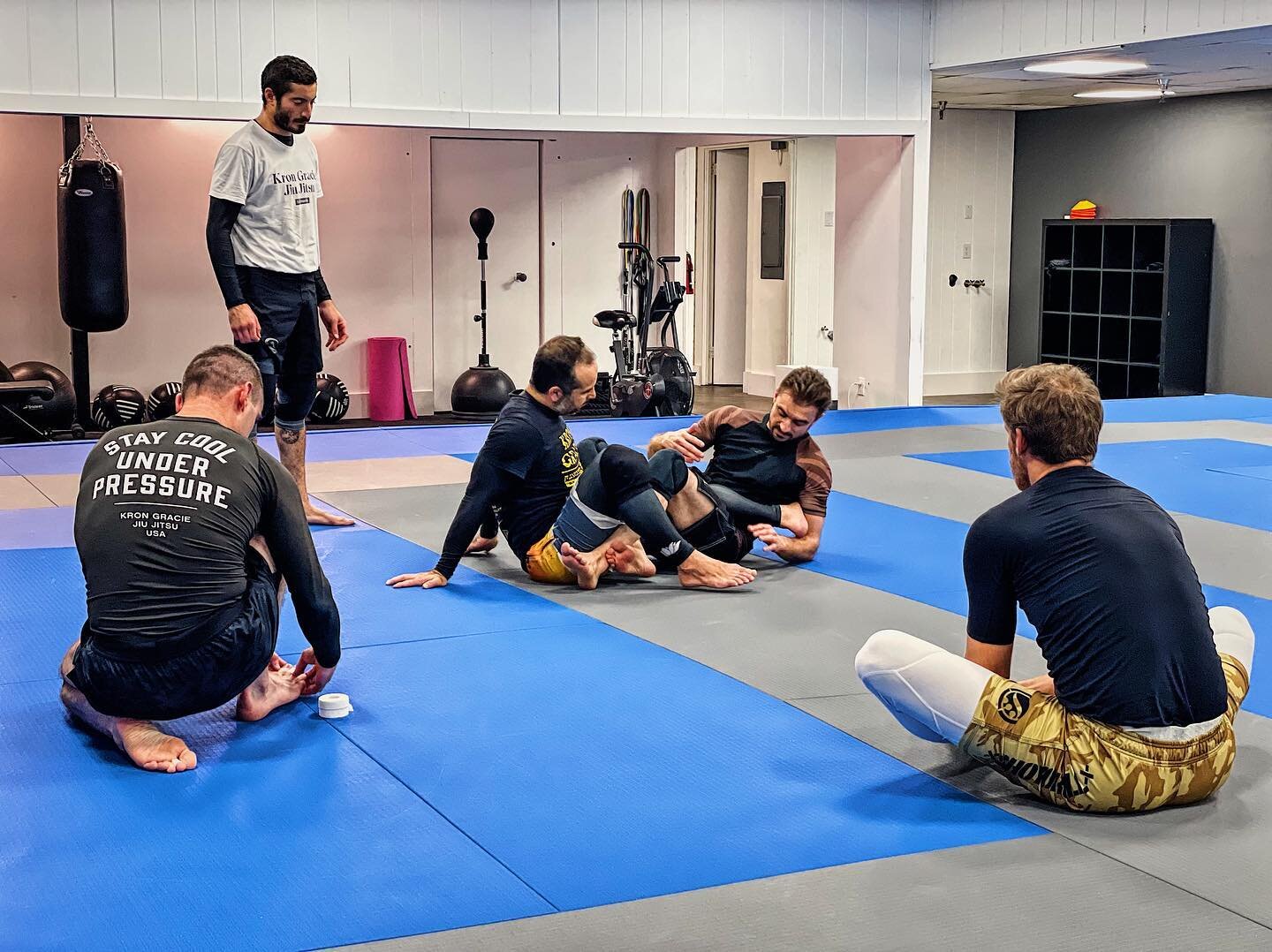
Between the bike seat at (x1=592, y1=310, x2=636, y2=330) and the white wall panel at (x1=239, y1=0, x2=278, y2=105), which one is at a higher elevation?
the white wall panel at (x1=239, y1=0, x2=278, y2=105)

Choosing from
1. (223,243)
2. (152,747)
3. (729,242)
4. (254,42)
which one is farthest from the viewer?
(729,242)

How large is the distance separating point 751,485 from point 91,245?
5393 mm

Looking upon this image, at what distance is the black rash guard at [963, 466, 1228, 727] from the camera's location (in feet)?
9.33

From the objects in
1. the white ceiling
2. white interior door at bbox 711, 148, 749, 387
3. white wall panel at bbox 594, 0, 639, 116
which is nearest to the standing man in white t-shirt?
white wall panel at bbox 594, 0, 639, 116

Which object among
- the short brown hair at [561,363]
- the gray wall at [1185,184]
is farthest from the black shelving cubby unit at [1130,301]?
the short brown hair at [561,363]

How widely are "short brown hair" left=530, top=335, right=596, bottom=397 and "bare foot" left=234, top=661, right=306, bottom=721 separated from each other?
4.63 ft

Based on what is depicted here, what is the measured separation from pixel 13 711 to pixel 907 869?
2.26 m

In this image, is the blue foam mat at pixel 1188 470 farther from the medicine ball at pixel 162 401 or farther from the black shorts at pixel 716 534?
the medicine ball at pixel 162 401

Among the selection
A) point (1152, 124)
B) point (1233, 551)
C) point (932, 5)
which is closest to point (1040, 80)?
point (932, 5)

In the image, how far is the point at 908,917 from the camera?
252 cm

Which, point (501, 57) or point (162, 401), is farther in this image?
point (162, 401)

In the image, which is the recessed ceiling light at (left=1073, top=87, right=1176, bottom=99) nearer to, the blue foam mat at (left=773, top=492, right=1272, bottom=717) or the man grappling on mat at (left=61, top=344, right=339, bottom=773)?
the blue foam mat at (left=773, top=492, right=1272, bottom=717)

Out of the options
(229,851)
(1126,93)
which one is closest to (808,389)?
(229,851)

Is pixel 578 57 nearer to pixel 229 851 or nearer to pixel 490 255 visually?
pixel 490 255
